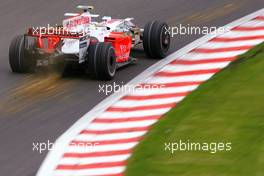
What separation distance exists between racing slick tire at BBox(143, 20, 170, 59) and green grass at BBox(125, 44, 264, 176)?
2.45 meters

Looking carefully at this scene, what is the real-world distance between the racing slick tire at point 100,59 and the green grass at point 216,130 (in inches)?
75.9

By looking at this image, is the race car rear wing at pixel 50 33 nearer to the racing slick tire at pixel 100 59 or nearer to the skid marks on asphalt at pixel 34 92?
the racing slick tire at pixel 100 59

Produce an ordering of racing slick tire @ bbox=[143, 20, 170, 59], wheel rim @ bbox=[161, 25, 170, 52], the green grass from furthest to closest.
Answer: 1. wheel rim @ bbox=[161, 25, 170, 52]
2. racing slick tire @ bbox=[143, 20, 170, 59]
3. the green grass

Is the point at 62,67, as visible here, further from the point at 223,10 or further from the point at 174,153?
the point at 223,10

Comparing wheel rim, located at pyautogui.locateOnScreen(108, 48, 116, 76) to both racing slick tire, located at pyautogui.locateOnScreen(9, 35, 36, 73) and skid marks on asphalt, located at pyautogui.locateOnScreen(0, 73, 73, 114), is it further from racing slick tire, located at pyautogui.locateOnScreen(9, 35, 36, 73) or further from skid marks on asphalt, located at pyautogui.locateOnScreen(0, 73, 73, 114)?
racing slick tire, located at pyautogui.locateOnScreen(9, 35, 36, 73)

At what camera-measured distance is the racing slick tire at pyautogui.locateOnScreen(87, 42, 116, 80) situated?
14.2m

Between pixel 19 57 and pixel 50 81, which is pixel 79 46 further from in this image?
pixel 19 57

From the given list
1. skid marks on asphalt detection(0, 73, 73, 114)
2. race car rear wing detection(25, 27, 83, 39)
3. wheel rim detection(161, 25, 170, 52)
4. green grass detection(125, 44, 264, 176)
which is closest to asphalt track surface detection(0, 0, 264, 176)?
skid marks on asphalt detection(0, 73, 73, 114)

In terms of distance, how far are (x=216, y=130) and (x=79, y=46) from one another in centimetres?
413

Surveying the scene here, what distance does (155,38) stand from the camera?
15.7 meters

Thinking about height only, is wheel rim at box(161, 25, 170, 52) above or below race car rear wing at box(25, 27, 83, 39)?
below

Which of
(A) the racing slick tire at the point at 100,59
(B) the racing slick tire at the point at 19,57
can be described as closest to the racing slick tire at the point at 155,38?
(A) the racing slick tire at the point at 100,59

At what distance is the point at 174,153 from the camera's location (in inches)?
406

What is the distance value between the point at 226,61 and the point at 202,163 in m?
5.35
